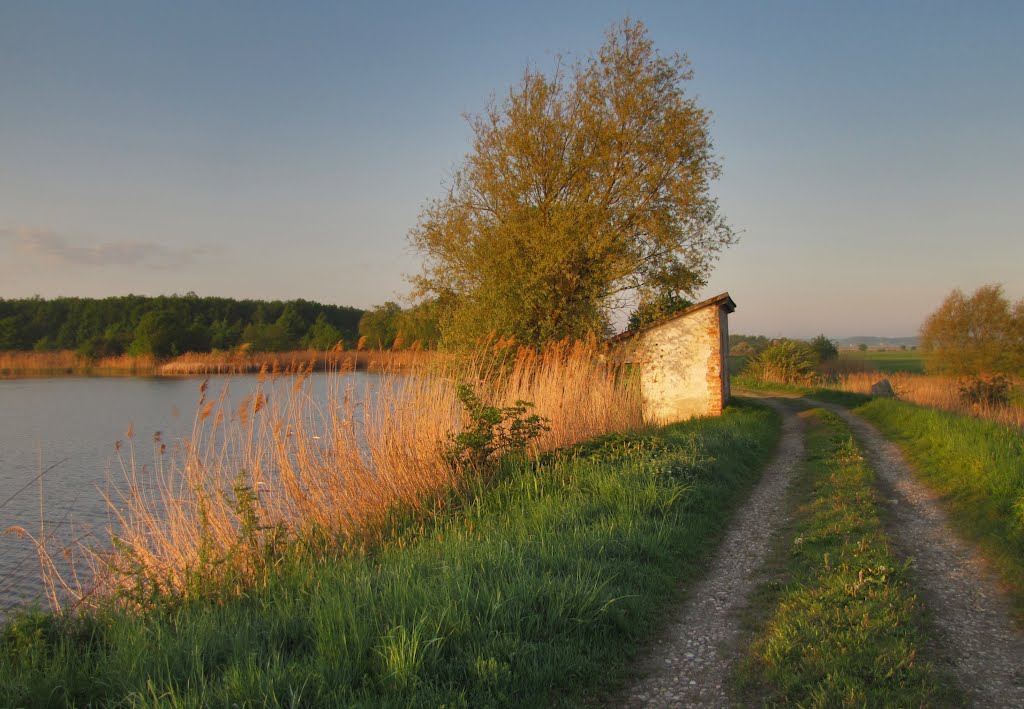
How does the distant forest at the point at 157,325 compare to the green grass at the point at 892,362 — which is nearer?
the green grass at the point at 892,362

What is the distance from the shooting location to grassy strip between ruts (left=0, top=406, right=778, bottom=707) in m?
3.29

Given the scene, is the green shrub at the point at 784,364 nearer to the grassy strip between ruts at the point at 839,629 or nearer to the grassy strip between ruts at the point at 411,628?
the grassy strip between ruts at the point at 839,629

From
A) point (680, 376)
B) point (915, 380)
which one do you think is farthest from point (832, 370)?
point (680, 376)

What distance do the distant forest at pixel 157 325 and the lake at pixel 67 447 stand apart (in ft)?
56.7

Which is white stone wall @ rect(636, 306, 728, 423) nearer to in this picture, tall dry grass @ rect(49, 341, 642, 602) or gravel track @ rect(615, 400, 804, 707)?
tall dry grass @ rect(49, 341, 642, 602)

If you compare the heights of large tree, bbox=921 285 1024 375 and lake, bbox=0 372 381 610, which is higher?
large tree, bbox=921 285 1024 375

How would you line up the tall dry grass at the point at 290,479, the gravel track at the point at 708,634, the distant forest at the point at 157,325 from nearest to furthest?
the gravel track at the point at 708,634
the tall dry grass at the point at 290,479
the distant forest at the point at 157,325

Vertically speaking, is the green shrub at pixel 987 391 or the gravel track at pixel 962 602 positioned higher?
the green shrub at pixel 987 391

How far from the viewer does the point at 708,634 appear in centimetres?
439

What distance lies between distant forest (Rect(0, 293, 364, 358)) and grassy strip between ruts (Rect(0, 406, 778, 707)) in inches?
1608

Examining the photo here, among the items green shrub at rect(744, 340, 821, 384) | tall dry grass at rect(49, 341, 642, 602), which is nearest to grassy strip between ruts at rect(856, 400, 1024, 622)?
tall dry grass at rect(49, 341, 642, 602)

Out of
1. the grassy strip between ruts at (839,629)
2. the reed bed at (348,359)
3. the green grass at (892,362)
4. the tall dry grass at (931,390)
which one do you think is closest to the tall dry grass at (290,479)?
the reed bed at (348,359)

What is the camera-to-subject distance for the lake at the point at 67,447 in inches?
337

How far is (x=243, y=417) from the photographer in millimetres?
6926
